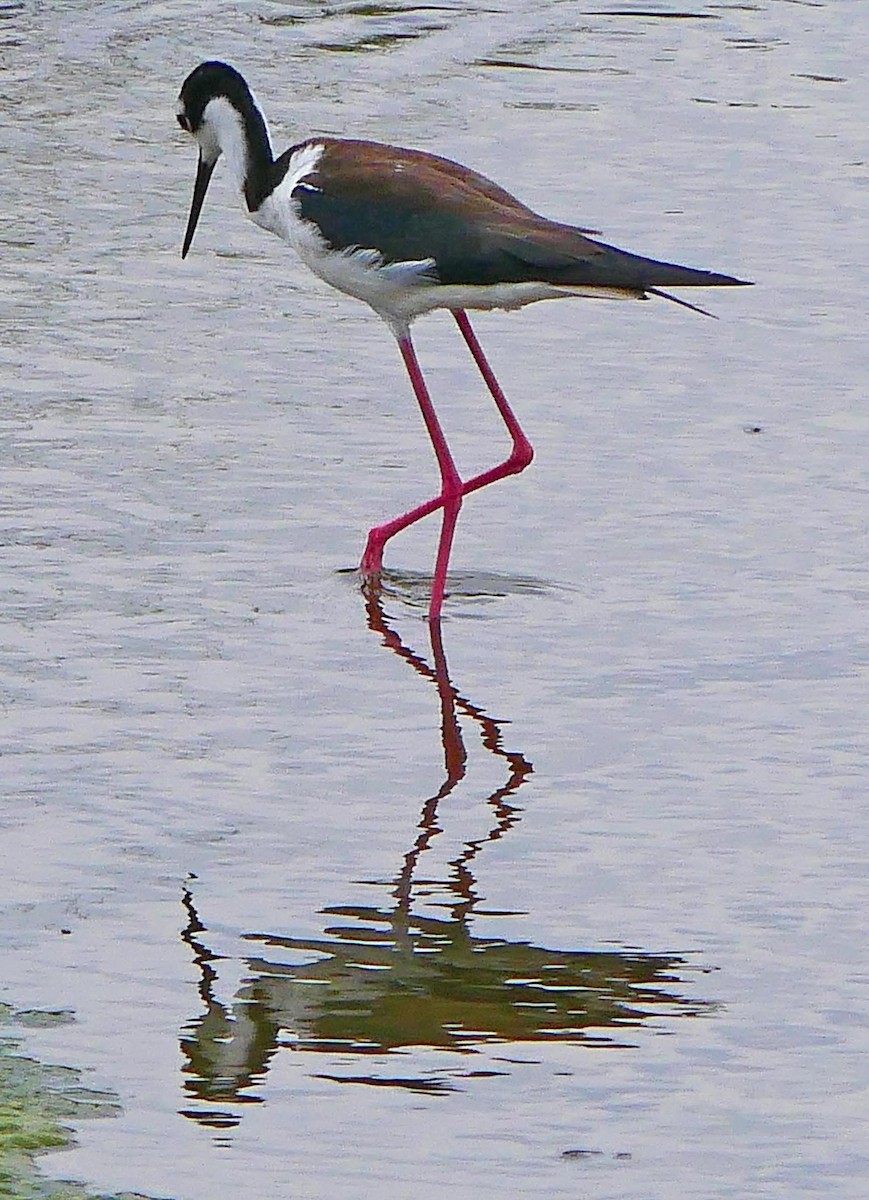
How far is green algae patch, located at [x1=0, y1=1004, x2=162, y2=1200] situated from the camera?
3771mm

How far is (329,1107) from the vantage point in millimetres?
4066

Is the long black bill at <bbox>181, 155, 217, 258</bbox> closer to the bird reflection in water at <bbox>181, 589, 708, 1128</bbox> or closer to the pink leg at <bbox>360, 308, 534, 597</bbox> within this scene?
the pink leg at <bbox>360, 308, 534, 597</bbox>

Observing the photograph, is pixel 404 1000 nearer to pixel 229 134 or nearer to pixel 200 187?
Answer: pixel 229 134

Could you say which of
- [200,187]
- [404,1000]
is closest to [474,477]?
[200,187]

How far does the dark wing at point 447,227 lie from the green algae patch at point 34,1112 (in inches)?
109

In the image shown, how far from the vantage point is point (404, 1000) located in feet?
14.6

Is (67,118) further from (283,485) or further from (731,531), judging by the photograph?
(731,531)

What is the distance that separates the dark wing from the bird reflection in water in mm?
2045

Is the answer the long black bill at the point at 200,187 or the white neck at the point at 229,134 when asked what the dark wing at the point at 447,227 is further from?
the long black bill at the point at 200,187

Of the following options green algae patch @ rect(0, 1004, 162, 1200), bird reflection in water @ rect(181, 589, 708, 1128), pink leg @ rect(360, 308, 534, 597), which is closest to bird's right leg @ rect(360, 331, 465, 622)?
pink leg @ rect(360, 308, 534, 597)

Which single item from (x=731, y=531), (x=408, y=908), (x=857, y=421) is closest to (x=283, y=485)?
(x=731, y=531)

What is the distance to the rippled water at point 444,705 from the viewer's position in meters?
4.13

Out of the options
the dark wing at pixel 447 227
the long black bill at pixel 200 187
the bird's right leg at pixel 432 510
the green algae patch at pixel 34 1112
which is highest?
the dark wing at pixel 447 227

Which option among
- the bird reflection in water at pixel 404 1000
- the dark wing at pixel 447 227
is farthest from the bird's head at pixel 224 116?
the bird reflection in water at pixel 404 1000
